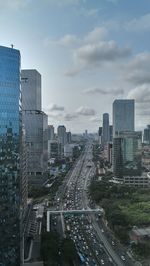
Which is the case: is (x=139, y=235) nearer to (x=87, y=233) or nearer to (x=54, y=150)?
(x=87, y=233)

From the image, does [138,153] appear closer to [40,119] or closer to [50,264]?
[40,119]

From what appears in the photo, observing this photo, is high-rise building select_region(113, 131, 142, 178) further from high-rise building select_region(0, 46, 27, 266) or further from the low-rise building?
high-rise building select_region(0, 46, 27, 266)

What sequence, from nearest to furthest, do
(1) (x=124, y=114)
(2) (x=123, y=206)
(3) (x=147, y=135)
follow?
(2) (x=123, y=206)
(1) (x=124, y=114)
(3) (x=147, y=135)

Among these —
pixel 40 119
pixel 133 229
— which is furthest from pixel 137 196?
pixel 40 119

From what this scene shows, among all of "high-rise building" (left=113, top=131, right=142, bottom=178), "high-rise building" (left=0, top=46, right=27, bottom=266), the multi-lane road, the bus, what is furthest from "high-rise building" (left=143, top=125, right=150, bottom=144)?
"high-rise building" (left=0, top=46, right=27, bottom=266)

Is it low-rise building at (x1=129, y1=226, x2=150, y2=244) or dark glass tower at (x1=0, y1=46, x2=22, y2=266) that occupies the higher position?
dark glass tower at (x1=0, y1=46, x2=22, y2=266)

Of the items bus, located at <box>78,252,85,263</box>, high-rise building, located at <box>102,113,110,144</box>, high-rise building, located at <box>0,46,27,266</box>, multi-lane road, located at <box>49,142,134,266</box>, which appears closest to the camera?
high-rise building, located at <box>0,46,27,266</box>

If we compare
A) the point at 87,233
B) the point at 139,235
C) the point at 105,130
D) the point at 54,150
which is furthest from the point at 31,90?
the point at 105,130
